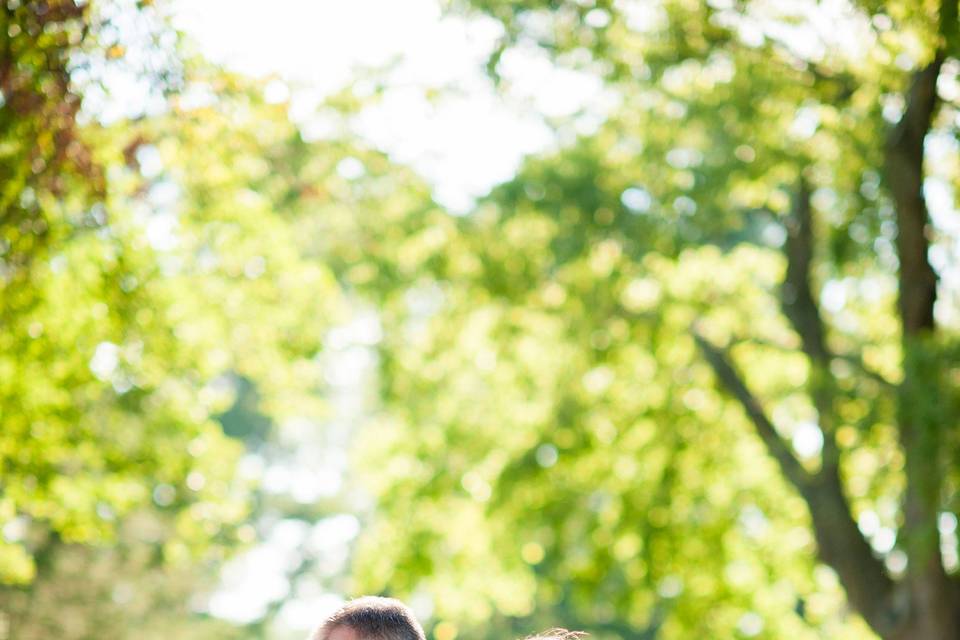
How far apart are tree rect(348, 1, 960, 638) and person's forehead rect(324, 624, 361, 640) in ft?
28.1

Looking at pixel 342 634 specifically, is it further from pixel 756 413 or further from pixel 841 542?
pixel 756 413

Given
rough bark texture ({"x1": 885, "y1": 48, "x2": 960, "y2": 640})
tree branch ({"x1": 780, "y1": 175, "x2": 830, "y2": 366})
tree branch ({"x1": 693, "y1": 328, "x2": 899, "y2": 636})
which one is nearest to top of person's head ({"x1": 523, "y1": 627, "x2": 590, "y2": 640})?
rough bark texture ({"x1": 885, "y1": 48, "x2": 960, "y2": 640})

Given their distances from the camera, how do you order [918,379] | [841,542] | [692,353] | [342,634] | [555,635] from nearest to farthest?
1. [342,634]
2. [555,635]
3. [918,379]
4. [841,542]
5. [692,353]

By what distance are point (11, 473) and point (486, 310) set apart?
5527mm

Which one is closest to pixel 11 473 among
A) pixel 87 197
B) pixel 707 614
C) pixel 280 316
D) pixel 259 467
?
pixel 280 316

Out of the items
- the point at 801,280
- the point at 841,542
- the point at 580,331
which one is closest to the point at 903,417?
the point at 841,542

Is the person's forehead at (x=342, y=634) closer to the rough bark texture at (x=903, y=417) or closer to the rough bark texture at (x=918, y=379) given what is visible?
the rough bark texture at (x=903, y=417)

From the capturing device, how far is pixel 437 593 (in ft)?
57.7

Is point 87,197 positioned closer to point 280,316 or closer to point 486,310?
point 280,316

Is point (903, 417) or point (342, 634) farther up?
point (342, 634)

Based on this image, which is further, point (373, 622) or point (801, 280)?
point (801, 280)

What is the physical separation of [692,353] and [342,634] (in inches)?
522

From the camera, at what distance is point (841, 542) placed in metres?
14.2

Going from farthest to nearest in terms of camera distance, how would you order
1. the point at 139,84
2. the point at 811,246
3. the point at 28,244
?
the point at 811,246
the point at 28,244
the point at 139,84
